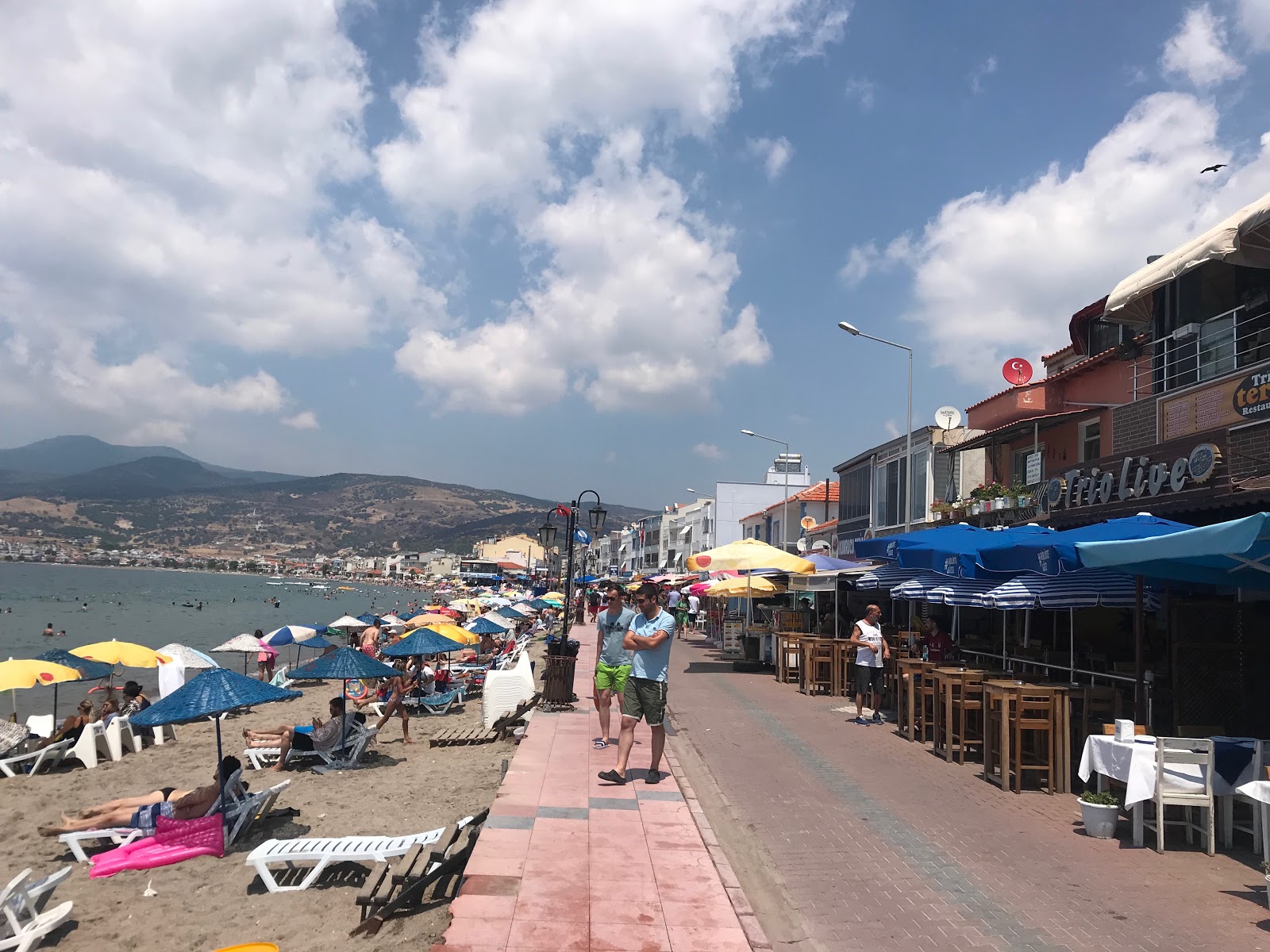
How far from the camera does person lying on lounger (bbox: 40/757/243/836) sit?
8.03m

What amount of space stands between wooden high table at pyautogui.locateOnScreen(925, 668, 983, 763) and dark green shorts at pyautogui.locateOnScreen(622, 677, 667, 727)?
342 centimetres

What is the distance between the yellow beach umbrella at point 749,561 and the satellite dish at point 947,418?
8.43 m

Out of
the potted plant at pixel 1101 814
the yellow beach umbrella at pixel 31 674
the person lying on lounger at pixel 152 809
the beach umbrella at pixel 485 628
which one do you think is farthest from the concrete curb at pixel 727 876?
the beach umbrella at pixel 485 628

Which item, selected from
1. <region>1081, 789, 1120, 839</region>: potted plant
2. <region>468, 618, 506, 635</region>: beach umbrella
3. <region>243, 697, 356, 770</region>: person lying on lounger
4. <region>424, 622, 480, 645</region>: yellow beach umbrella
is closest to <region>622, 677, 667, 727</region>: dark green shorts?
<region>1081, 789, 1120, 839</region>: potted plant

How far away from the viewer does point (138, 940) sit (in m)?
6.03

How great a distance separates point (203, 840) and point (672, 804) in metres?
4.05

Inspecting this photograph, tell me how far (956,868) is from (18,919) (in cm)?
641

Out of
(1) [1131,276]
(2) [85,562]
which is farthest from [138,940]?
(2) [85,562]

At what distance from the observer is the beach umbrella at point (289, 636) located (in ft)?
80.6

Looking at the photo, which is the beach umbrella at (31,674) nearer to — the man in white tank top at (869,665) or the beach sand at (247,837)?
the beach sand at (247,837)

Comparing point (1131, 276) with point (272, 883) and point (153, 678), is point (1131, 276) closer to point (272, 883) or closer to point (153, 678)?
point (272, 883)

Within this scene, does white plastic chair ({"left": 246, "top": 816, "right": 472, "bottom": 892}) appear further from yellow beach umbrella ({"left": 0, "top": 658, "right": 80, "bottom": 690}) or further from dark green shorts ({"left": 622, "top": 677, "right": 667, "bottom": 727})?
yellow beach umbrella ({"left": 0, "top": 658, "right": 80, "bottom": 690})

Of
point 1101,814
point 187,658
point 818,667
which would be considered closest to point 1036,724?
point 1101,814

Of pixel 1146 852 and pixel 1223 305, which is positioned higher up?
pixel 1223 305
